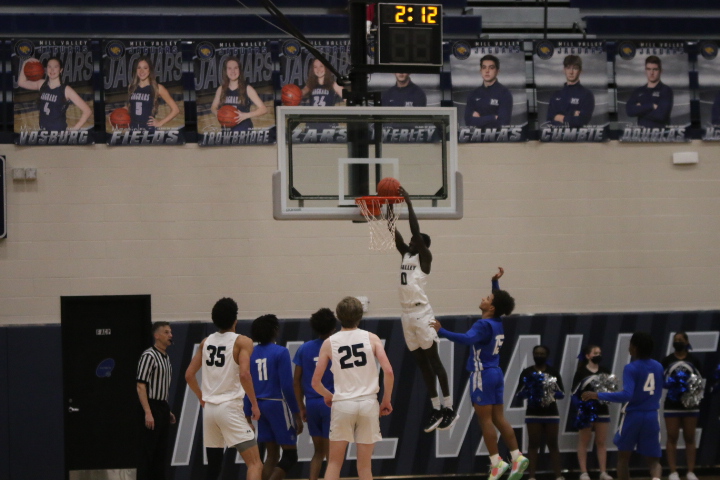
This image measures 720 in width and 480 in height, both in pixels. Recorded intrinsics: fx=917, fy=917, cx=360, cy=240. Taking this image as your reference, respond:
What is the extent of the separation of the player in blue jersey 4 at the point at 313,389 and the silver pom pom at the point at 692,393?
4567 mm

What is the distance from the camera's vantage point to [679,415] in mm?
11031

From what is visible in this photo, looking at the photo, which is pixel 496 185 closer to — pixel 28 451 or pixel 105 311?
pixel 105 311

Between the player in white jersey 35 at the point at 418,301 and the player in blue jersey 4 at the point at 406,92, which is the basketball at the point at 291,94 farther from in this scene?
the player in white jersey 35 at the point at 418,301

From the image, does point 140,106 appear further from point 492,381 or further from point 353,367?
point 492,381

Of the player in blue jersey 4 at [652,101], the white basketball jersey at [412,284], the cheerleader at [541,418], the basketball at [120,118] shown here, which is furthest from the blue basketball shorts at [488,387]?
the basketball at [120,118]

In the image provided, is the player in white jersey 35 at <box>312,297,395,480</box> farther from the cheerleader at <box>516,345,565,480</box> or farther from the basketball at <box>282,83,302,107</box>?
the basketball at <box>282,83,302,107</box>

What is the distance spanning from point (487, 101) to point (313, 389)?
4733mm

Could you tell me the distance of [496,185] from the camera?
11.7 m

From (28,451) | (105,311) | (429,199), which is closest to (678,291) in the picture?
(429,199)

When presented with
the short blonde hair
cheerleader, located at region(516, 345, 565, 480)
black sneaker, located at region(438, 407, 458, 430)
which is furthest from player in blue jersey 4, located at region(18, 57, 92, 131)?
cheerleader, located at region(516, 345, 565, 480)

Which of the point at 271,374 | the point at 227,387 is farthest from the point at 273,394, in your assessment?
the point at 227,387

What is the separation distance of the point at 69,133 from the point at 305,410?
465 cm

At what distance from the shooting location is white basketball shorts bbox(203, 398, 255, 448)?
8.03 meters

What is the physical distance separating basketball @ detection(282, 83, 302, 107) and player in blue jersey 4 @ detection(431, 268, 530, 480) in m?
3.79
